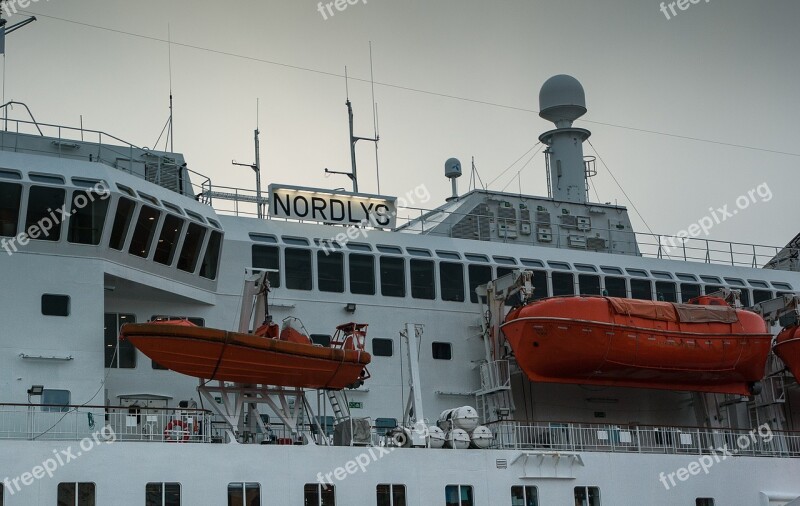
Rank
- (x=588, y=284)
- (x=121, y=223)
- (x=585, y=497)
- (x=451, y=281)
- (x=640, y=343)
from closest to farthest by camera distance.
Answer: (x=121, y=223)
(x=585, y=497)
(x=640, y=343)
(x=451, y=281)
(x=588, y=284)

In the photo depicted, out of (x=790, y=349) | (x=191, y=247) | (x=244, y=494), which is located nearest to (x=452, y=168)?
(x=790, y=349)

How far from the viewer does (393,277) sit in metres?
27.5

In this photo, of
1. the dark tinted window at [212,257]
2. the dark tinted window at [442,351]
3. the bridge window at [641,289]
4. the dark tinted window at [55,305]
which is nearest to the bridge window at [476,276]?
the dark tinted window at [442,351]

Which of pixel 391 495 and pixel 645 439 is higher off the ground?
pixel 645 439

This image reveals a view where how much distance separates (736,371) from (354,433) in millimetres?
11140

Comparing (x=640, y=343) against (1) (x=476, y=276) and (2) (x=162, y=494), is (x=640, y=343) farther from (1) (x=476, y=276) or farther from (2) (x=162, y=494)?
(2) (x=162, y=494)

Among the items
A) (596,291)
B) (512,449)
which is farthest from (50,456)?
(596,291)

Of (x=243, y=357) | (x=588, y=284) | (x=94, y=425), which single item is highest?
(x=588, y=284)

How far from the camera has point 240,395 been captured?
72.0 feet

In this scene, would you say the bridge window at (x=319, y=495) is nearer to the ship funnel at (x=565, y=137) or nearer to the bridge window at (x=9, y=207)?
the bridge window at (x=9, y=207)

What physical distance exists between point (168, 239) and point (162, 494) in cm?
607

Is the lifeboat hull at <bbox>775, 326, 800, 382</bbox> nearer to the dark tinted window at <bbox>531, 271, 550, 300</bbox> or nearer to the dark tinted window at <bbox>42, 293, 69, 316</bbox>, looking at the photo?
the dark tinted window at <bbox>531, 271, 550, 300</bbox>

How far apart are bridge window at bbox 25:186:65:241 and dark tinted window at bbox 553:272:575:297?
13225mm

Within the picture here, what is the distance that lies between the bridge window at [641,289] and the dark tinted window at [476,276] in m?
4.53
